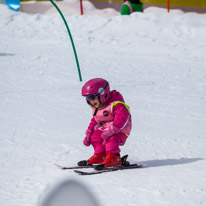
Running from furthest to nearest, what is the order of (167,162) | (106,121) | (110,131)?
(167,162) → (106,121) → (110,131)

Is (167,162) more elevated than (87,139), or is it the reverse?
(87,139)

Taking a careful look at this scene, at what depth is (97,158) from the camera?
16.3ft

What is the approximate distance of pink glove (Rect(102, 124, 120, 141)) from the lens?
4684 mm

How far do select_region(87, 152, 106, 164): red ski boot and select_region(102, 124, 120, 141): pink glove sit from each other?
307 mm

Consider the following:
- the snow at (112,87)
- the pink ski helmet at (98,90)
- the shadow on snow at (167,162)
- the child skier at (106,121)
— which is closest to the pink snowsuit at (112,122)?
the child skier at (106,121)

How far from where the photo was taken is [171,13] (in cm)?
1438

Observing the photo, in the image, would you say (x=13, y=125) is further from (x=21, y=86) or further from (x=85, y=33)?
(x=85, y=33)

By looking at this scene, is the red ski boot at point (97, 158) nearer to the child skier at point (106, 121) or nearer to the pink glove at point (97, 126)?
the child skier at point (106, 121)

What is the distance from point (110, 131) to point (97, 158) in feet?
1.37

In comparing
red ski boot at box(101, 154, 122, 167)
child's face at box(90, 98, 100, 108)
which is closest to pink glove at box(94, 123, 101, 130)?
child's face at box(90, 98, 100, 108)

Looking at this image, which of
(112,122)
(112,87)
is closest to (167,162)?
(112,122)

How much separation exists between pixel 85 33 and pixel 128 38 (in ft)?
4.20

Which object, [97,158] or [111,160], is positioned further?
[97,158]

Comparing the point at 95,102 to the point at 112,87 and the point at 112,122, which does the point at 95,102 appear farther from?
the point at 112,87
